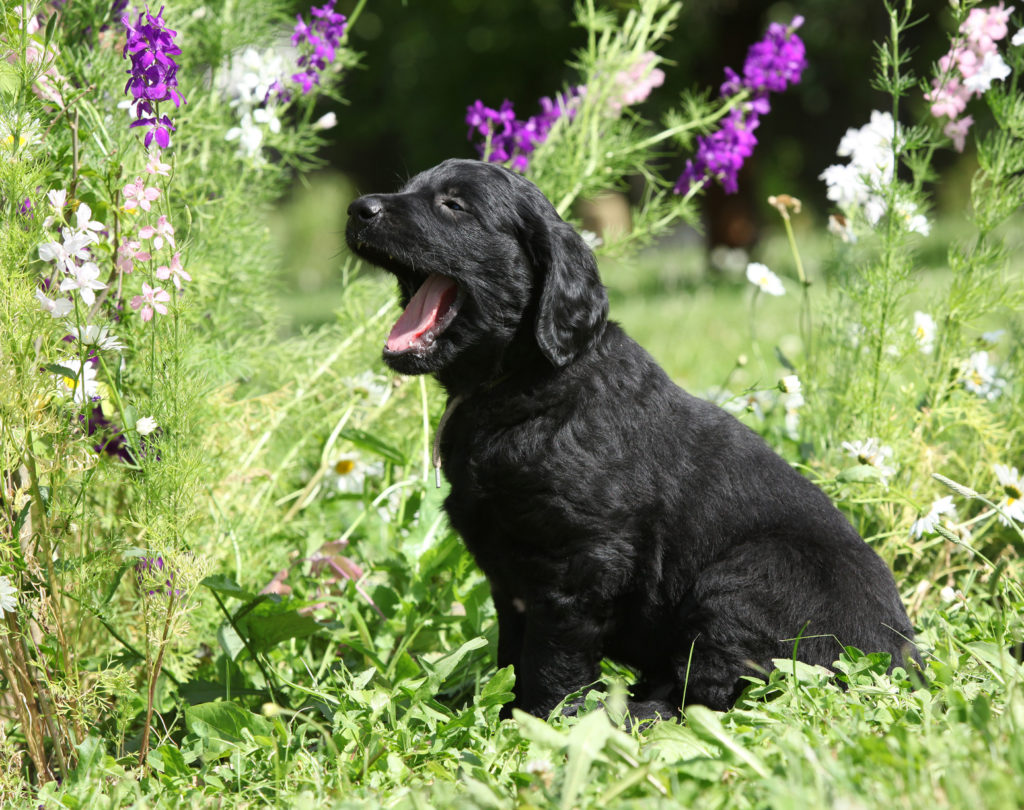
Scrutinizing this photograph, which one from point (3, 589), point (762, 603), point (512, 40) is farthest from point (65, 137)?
point (512, 40)

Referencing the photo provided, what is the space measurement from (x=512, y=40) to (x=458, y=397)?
42.4 ft

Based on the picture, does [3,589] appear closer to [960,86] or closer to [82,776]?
[82,776]

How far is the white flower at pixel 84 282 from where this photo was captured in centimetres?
208

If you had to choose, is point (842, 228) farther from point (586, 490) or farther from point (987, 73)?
point (586, 490)

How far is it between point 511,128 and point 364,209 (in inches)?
54.4

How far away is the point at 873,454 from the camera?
3.01m

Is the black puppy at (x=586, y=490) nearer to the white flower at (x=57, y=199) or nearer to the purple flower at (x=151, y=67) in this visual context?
the purple flower at (x=151, y=67)

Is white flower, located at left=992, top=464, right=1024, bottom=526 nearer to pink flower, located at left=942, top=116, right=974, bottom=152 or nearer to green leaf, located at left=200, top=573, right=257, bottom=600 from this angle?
pink flower, located at left=942, top=116, right=974, bottom=152

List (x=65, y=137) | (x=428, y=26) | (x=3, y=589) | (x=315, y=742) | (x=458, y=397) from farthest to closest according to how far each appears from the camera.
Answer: (x=428, y=26)
(x=458, y=397)
(x=65, y=137)
(x=315, y=742)
(x=3, y=589)

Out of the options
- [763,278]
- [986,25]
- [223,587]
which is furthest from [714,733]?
[986,25]

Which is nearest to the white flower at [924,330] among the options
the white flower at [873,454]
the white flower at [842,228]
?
the white flower at [842,228]

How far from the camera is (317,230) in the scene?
22500mm

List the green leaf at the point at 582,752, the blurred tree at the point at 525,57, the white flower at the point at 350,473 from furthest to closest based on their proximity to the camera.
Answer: the blurred tree at the point at 525,57
the white flower at the point at 350,473
the green leaf at the point at 582,752

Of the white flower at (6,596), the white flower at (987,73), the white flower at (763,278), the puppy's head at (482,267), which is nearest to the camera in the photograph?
the white flower at (6,596)
